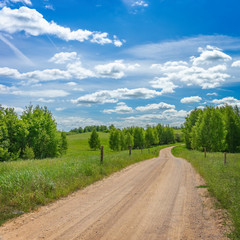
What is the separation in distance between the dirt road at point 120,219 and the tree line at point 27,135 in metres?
31.1

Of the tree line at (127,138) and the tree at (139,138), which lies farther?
the tree at (139,138)

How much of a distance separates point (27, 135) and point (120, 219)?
39532mm

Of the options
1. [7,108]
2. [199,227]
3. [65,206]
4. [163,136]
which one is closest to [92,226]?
[65,206]

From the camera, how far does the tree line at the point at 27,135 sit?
124ft

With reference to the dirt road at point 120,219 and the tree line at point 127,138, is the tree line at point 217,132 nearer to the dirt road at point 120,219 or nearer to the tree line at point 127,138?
the tree line at point 127,138

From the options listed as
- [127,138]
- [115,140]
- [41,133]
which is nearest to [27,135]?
[41,133]

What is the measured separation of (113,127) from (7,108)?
39021 millimetres

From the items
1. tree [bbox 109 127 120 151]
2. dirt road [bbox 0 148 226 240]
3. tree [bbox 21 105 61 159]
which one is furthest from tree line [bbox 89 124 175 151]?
dirt road [bbox 0 148 226 240]

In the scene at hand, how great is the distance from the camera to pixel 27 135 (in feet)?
135

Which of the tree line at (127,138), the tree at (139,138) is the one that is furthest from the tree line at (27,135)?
the tree at (139,138)

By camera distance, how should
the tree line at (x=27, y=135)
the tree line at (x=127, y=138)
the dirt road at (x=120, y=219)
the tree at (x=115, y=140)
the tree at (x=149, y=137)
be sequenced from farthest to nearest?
the tree at (x=149, y=137)
the tree line at (x=127, y=138)
the tree at (x=115, y=140)
the tree line at (x=27, y=135)
the dirt road at (x=120, y=219)

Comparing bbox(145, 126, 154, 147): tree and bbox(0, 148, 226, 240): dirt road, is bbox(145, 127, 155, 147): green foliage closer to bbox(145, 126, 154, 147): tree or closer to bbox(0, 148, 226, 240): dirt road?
bbox(145, 126, 154, 147): tree

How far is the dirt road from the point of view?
517 cm

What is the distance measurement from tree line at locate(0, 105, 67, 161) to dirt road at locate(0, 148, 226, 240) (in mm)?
31149
